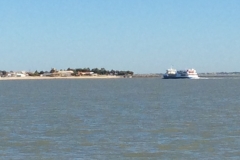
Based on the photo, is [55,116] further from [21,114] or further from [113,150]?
[113,150]

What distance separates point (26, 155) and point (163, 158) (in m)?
4.54

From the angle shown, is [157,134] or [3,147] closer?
[3,147]

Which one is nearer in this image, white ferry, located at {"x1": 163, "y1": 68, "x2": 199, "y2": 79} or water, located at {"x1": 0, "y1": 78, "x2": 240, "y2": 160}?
water, located at {"x1": 0, "y1": 78, "x2": 240, "y2": 160}

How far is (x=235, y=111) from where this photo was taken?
3550cm

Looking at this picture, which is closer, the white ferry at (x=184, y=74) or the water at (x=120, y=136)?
the water at (x=120, y=136)

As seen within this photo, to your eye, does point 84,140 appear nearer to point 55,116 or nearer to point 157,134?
point 157,134

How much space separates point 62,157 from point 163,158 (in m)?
3.27

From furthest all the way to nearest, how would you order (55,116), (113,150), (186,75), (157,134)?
(186,75), (55,116), (157,134), (113,150)

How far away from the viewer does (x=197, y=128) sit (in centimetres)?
2559

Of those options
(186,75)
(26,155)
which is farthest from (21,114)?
(186,75)

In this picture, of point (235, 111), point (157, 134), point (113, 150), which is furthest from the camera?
point (235, 111)

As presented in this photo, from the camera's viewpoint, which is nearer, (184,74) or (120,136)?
(120,136)

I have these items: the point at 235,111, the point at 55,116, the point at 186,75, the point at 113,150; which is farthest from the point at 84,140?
the point at 186,75

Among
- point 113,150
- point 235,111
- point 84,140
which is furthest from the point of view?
point 235,111
